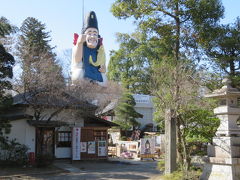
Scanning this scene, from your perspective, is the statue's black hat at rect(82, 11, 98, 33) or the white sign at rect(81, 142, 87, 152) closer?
the white sign at rect(81, 142, 87, 152)

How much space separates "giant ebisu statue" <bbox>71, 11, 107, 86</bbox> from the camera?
3469 centimetres

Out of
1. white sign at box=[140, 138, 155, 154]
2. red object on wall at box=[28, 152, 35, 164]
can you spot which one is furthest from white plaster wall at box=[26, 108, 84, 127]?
white sign at box=[140, 138, 155, 154]

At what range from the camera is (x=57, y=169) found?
1609 centimetres

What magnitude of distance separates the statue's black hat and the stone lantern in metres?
26.4

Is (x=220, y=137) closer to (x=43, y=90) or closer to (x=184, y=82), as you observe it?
(x=184, y=82)

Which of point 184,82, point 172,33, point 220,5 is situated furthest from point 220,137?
point 220,5

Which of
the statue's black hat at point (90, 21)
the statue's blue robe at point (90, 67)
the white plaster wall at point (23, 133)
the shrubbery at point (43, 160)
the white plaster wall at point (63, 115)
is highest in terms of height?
the statue's black hat at point (90, 21)

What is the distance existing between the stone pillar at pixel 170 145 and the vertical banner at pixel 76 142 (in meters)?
8.29

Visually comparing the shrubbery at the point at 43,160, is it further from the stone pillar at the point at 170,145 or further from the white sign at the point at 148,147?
the white sign at the point at 148,147

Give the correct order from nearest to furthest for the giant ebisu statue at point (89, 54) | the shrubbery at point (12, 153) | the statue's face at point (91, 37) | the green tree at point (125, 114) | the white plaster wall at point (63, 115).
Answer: the shrubbery at point (12, 153)
the white plaster wall at point (63, 115)
the green tree at point (125, 114)
the giant ebisu statue at point (89, 54)
the statue's face at point (91, 37)

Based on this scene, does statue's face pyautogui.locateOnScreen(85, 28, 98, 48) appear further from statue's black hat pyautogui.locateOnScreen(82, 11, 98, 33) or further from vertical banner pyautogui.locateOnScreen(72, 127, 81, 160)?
vertical banner pyautogui.locateOnScreen(72, 127, 81, 160)

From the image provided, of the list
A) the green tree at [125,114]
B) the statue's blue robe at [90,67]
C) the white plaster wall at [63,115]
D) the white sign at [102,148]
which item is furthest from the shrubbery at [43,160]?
the statue's blue robe at [90,67]

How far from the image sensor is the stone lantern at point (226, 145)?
33.4ft

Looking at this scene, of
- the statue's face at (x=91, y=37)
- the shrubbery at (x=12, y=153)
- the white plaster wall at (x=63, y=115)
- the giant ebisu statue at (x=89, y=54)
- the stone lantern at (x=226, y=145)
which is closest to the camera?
the stone lantern at (x=226, y=145)
